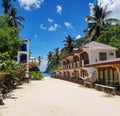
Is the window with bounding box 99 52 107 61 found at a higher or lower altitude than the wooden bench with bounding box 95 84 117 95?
higher

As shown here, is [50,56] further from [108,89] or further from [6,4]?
[108,89]

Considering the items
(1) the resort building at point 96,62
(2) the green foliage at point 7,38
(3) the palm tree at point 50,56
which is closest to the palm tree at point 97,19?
(1) the resort building at point 96,62

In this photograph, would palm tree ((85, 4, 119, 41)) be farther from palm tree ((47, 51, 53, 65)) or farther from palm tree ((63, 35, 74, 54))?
palm tree ((47, 51, 53, 65))

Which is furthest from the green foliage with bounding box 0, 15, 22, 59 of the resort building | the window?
the window

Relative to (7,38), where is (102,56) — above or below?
below

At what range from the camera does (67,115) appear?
12906 millimetres

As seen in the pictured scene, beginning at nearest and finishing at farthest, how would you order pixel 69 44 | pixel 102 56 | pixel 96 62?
1. pixel 96 62
2. pixel 102 56
3. pixel 69 44

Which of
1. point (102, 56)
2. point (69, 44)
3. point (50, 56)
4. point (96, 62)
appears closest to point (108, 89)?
point (96, 62)

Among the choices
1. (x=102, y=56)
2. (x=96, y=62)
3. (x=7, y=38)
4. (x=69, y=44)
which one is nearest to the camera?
(x=7, y=38)

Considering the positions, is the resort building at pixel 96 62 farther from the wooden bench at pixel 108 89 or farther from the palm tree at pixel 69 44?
the palm tree at pixel 69 44

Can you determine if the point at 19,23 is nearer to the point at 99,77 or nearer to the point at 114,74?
the point at 99,77

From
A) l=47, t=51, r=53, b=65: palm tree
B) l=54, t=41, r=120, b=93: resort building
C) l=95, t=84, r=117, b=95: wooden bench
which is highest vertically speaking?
l=47, t=51, r=53, b=65: palm tree

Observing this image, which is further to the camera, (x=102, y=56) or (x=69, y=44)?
(x=69, y=44)

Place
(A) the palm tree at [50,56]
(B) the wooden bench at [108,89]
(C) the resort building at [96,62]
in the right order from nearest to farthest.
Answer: (B) the wooden bench at [108,89], (C) the resort building at [96,62], (A) the palm tree at [50,56]
